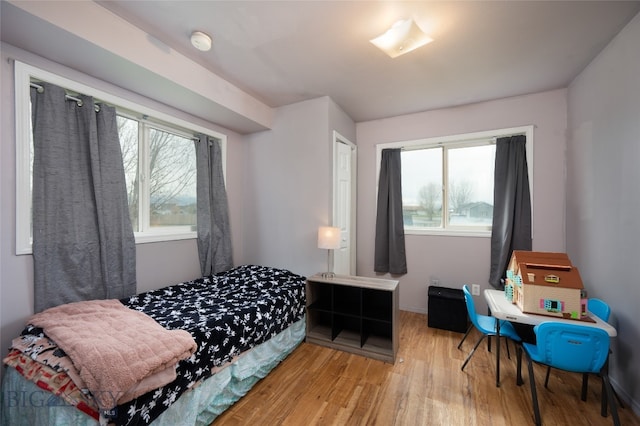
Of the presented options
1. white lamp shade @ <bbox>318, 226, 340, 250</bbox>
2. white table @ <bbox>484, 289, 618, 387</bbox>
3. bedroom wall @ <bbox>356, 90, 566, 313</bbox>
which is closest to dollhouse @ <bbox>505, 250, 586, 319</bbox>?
white table @ <bbox>484, 289, 618, 387</bbox>

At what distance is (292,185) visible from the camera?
10.0 ft

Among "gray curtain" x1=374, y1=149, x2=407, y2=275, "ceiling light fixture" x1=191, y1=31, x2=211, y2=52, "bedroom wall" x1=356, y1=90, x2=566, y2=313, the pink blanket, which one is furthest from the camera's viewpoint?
"gray curtain" x1=374, y1=149, x2=407, y2=275

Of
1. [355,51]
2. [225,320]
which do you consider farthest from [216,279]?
[355,51]

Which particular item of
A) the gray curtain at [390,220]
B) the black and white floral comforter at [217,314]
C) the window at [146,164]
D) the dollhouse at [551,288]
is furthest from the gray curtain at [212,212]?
the dollhouse at [551,288]

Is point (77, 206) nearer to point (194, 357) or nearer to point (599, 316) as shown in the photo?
point (194, 357)

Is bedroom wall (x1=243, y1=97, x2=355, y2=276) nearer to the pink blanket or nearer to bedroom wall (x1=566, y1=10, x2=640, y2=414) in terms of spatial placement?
the pink blanket

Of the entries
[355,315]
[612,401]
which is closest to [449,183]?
[355,315]

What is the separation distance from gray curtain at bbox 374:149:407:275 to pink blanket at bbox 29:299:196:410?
2.62 meters

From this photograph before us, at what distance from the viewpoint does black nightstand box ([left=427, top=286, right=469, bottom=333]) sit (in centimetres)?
279

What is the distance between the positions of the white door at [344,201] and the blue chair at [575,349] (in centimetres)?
191

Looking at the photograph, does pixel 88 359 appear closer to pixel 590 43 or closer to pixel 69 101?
pixel 69 101

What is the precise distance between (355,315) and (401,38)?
2380 mm

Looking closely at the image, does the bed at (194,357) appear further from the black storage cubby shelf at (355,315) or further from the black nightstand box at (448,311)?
the black nightstand box at (448,311)

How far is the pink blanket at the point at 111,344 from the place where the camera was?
1106 mm
